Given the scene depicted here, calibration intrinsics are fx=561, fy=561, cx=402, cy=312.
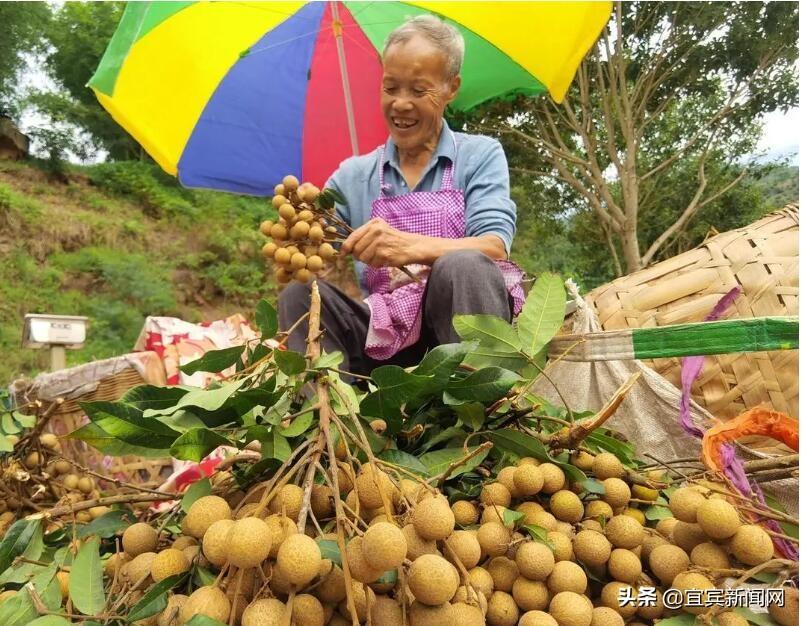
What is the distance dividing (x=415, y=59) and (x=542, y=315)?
2.65ft

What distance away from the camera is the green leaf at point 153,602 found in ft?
1.35

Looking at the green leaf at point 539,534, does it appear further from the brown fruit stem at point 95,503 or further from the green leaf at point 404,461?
the brown fruit stem at point 95,503

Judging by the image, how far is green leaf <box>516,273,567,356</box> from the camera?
2.30 ft

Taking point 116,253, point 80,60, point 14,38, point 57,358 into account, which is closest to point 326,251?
point 57,358

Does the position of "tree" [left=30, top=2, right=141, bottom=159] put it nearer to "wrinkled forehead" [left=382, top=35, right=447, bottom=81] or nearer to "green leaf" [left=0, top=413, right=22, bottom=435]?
"wrinkled forehead" [left=382, top=35, right=447, bottom=81]

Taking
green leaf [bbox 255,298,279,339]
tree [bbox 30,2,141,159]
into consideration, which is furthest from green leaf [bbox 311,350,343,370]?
tree [bbox 30,2,141,159]

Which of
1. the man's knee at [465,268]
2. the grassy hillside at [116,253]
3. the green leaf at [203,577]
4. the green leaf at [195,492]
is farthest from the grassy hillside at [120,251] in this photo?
the green leaf at [203,577]

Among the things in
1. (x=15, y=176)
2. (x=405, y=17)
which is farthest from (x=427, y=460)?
(x=15, y=176)

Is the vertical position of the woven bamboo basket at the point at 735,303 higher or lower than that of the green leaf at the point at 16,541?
higher

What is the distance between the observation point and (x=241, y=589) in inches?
15.3

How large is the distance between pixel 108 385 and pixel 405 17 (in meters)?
1.62

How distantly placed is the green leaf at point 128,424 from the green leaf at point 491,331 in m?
0.35

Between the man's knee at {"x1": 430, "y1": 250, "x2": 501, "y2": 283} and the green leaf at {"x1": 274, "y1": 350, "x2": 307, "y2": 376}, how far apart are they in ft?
1.56

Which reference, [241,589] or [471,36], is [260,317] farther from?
[471,36]
